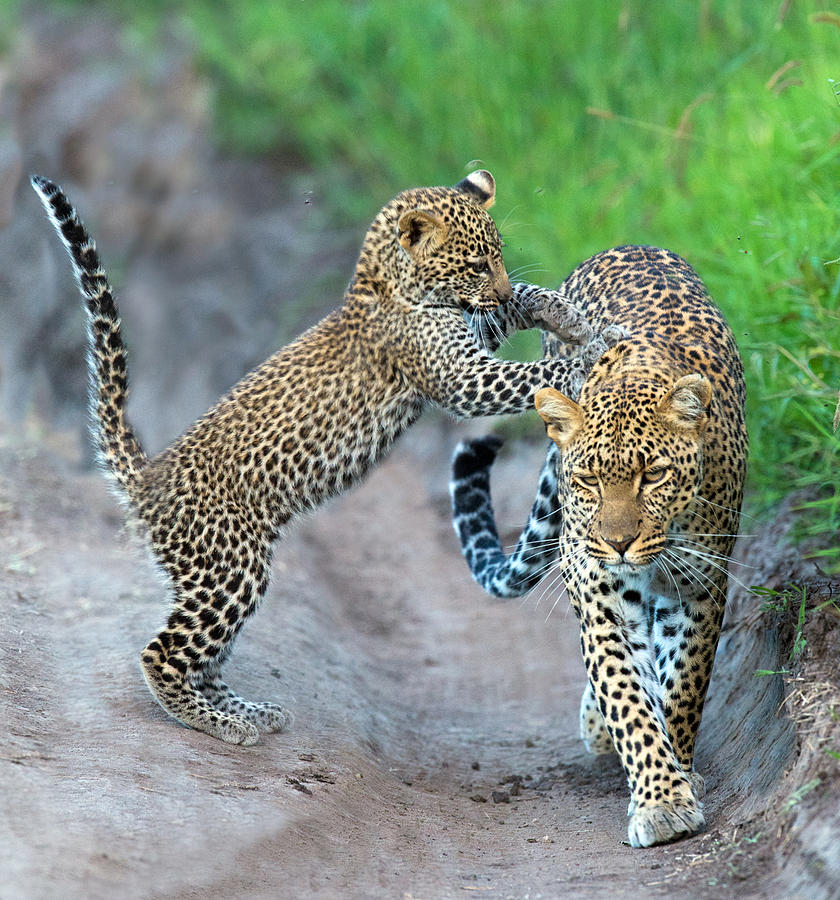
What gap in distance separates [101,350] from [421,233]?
170 centimetres

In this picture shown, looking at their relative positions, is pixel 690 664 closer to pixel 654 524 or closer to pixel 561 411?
pixel 654 524

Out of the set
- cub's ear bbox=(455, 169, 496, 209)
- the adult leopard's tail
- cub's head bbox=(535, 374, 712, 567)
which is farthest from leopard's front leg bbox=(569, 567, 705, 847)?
cub's ear bbox=(455, 169, 496, 209)

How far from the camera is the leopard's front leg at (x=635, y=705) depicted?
4781 millimetres

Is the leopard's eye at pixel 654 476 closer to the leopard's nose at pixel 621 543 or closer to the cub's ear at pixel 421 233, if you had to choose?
the leopard's nose at pixel 621 543

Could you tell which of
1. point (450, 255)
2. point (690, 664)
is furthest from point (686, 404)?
point (450, 255)

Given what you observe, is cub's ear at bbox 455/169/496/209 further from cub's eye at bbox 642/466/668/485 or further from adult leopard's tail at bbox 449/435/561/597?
cub's eye at bbox 642/466/668/485

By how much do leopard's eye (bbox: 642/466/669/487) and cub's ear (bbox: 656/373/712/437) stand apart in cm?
19

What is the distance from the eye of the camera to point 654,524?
4.81 m

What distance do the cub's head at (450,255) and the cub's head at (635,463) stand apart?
1.50 metres

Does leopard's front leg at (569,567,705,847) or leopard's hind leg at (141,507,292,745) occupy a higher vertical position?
leopard's front leg at (569,567,705,847)

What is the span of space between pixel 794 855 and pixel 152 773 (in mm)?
2452

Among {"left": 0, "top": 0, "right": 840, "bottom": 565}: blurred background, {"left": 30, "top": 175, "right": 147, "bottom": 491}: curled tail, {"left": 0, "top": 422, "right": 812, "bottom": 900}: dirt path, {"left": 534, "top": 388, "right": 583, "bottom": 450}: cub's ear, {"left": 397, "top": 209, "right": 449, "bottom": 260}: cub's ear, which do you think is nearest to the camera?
{"left": 0, "top": 422, "right": 812, "bottom": 900}: dirt path

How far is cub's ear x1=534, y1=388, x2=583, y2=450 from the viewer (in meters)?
5.04

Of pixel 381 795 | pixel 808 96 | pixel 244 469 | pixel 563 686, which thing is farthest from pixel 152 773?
pixel 808 96
